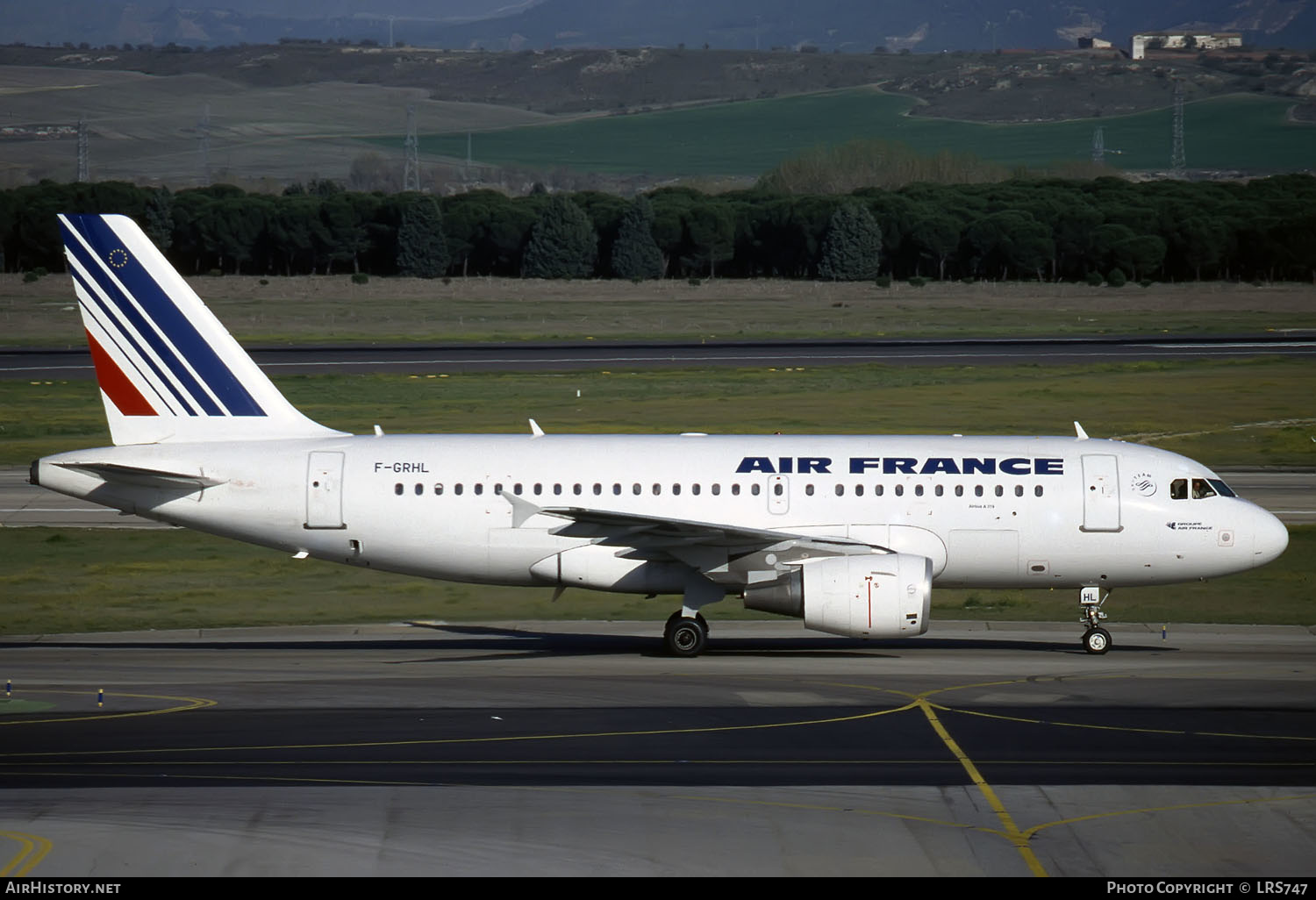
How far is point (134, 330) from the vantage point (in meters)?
31.1

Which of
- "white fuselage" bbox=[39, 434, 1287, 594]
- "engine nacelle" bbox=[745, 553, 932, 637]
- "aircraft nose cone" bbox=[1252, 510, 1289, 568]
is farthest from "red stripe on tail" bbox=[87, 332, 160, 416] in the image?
"aircraft nose cone" bbox=[1252, 510, 1289, 568]

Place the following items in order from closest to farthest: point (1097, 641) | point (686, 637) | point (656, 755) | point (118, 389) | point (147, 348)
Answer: point (656, 755)
point (686, 637)
point (1097, 641)
point (118, 389)
point (147, 348)

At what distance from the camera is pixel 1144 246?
13038 cm

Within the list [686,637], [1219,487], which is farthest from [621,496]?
[1219,487]

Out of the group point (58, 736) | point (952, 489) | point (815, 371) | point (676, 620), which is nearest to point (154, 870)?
point (58, 736)

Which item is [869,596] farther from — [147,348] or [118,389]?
[118,389]

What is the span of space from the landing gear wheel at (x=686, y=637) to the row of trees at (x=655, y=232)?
11001 centimetres

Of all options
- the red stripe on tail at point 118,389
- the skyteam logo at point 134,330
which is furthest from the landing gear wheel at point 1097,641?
the red stripe on tail at point 118,389

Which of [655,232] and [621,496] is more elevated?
[655,232]

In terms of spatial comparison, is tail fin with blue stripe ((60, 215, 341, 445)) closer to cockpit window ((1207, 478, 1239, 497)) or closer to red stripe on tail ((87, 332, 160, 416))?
red stripe on tail ((87, 332, 160, 416))

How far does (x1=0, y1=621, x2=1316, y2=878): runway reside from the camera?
57.6ft

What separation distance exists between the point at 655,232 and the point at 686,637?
382 ft

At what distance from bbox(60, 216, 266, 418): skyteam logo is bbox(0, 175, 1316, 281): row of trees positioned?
109900 millimetres

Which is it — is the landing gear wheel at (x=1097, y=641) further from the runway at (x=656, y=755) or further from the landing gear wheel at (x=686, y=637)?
the landing gear wheel at (x=686, y=637)
